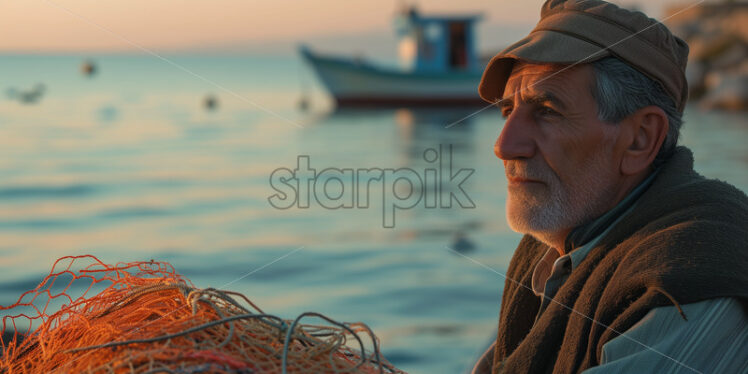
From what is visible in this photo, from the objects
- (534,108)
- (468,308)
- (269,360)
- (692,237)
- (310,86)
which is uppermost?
(310,86)

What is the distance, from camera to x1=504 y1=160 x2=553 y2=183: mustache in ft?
7.48

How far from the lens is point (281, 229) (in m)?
12.3

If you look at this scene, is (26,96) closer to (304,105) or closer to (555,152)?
(304,105)

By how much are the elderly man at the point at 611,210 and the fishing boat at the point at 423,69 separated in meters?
28.5

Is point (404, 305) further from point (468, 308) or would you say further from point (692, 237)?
point (692, 237)

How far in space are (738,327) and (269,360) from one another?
1.03 metres

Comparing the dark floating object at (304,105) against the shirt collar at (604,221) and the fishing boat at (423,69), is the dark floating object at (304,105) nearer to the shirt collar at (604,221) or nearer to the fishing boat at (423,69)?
the fishing boat at (423,69)

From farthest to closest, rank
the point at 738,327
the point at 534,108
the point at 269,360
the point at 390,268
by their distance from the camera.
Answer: the point at 390,268
the point at 534,108
the point at 738,327
the point at 269,360

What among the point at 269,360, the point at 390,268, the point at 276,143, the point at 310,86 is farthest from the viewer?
the point at 310,86

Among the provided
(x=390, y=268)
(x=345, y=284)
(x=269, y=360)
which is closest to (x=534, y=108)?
(x=269, y=360)

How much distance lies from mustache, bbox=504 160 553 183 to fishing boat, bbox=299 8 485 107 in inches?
1124

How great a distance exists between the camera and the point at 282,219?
518 inches

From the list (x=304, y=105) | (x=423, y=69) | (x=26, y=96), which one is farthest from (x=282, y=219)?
(x=26, y=96)

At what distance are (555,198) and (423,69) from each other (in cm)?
3031
